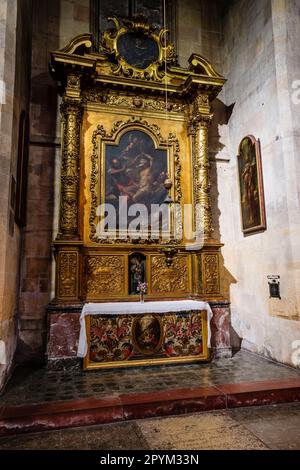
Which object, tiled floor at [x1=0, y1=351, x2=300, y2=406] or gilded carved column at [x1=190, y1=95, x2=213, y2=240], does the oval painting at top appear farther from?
tiled floor at [x1=0, y1=351, x2=300, y2=406]

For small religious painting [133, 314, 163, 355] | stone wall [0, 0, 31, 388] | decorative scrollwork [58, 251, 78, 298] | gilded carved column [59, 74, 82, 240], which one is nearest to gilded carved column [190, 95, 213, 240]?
small religious painting [133, 314, 163, 355]

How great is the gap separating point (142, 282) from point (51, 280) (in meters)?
1.68

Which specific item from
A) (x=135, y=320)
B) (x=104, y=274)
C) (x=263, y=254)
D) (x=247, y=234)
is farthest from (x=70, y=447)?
(x=247, y=234)

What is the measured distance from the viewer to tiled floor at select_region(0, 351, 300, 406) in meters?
4.06

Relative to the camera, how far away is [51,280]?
20.0ft

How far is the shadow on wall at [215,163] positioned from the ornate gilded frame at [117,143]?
3.20ft

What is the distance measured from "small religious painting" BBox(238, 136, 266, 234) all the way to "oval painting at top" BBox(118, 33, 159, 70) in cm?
264

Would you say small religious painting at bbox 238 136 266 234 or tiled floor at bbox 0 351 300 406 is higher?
small religious painting at bbox 238 136 266 234

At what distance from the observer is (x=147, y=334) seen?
17.5 feet

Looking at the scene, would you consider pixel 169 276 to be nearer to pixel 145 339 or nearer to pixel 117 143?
pixel 145 339

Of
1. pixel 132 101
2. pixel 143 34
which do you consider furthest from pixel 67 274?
pixel 143 34

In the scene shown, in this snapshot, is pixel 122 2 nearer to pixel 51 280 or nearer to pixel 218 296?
pixel 51 280

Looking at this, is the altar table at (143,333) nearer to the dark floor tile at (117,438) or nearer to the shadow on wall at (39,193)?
the shadow on wall at (39,193)

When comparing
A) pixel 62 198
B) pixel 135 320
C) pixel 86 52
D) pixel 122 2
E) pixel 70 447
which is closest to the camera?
pixel 70 447
